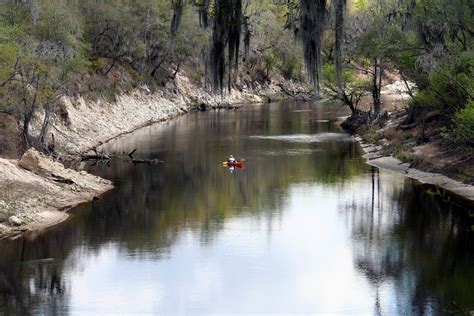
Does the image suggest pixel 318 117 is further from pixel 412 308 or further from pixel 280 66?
pixel 412 308

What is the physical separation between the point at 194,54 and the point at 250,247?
52.7 metres

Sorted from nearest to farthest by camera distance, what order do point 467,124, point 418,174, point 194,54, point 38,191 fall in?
point 467,124 < point 38,191 < point 418,174 < point 194,54

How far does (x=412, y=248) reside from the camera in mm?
29719

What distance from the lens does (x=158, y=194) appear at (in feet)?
131

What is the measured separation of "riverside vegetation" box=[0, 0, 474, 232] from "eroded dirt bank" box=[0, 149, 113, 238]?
4.09 metres

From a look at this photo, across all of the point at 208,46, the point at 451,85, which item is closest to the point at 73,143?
the point at 208,46

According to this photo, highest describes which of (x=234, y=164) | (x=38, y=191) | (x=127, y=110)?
(x=127, y=110)

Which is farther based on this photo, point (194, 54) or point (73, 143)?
point (194, 54)

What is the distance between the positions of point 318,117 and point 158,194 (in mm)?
42509

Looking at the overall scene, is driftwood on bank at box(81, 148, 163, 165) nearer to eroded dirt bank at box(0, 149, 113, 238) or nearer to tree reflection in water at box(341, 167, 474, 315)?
eroded dirt bank at box(0, 149, 113, 238)

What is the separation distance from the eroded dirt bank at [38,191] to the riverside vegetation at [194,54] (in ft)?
13.4

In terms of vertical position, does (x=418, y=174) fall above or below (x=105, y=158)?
below

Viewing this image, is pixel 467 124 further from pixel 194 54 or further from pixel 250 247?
pixel 194 54

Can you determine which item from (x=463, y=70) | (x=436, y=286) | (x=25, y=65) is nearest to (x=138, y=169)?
(x=25, y=65)
